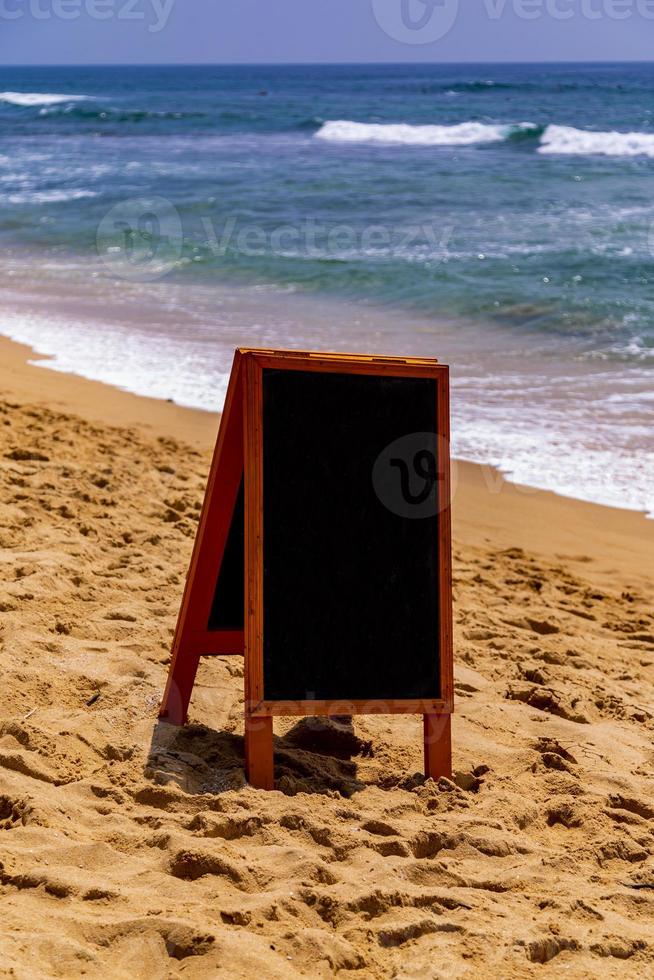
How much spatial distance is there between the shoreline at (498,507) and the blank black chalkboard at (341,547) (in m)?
2.99

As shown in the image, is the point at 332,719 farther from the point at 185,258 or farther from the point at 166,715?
the point at 185,258

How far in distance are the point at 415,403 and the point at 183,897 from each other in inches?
69.9

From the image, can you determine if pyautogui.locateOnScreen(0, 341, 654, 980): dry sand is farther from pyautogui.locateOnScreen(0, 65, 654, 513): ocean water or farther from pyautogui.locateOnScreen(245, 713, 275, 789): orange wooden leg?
pyautogui.locateOnScreen(0, 65, 654, 513): ocean water

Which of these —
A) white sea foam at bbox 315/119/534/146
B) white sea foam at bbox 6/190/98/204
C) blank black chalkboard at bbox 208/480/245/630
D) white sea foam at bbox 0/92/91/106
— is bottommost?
blank black chalkboard at bbox 208/480/245/630

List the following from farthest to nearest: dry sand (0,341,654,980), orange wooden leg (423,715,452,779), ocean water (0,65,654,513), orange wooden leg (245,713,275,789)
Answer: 1. ocean water (0,65,654,513)
2. orange wooden leg (423,715,452,779)
3. orange wooden leg (245,713,275,789)
4. dry sand (0,341,654,980)

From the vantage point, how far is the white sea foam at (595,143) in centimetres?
3259

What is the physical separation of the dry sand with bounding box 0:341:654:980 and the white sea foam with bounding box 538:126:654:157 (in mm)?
29304

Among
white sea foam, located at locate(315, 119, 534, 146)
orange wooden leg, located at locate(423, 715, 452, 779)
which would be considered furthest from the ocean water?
orange wooden leg, located at locate(423, 715, 452, 779)

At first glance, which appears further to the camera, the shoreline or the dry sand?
the shoreline

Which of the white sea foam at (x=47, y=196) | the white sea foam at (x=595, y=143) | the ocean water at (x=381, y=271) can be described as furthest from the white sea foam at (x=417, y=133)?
the white sea foam at (x=47, y=196)

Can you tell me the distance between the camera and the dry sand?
2.83 m

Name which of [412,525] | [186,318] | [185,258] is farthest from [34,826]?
[185,258]

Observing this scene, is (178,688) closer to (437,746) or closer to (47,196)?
(437,746)

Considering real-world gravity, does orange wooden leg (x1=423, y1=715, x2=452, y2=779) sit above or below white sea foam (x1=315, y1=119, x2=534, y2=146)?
below
